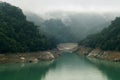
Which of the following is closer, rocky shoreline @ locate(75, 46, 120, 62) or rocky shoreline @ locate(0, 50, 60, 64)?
rocky shoreline @ locate(0, 50, 60, 64)

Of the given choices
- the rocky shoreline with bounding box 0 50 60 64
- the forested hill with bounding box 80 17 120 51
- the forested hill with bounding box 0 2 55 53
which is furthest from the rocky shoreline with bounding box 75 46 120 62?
the forested hill with bounding box 0 2 55 53

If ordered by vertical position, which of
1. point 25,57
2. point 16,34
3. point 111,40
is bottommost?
point 25,57

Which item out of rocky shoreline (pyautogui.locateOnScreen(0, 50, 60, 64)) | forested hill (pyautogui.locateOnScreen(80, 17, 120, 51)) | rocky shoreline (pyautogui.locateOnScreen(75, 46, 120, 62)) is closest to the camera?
rocky shoreline (pyautogui.locateOnScreen(0, 50, 60, 64))

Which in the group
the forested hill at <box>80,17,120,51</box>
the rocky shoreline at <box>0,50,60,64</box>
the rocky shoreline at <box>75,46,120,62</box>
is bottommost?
the rocky shoreline at <box>75,46,120,62</box>

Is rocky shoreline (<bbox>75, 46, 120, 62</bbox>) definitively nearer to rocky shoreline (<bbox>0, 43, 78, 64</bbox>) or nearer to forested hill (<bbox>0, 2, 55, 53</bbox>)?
rocky shoreline (<bbox>0, 43, 78, 64</bbox>)

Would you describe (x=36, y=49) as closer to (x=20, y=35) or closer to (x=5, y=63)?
(x=20, y=35)

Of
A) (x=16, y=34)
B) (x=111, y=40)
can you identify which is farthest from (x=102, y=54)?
(x=16, y=34)

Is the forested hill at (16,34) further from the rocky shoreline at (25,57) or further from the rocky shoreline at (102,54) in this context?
the rocky shoreline at (102,54)

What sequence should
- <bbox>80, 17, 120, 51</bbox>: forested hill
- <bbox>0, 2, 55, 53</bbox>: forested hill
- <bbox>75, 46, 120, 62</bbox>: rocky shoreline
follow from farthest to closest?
<bbox>80, 17, 120, 51</bbox>: forested hill → <bbox>75, 46, 120, 62</bbox>: rocky shoreline → <bbox>0, 2, 55, 53</bbox>: forested hill

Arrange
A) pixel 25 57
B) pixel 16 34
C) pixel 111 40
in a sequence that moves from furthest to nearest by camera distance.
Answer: pixel 111 40, pixel 16 34, pixel 25 57

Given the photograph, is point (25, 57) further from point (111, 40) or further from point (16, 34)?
point (111, 40)
